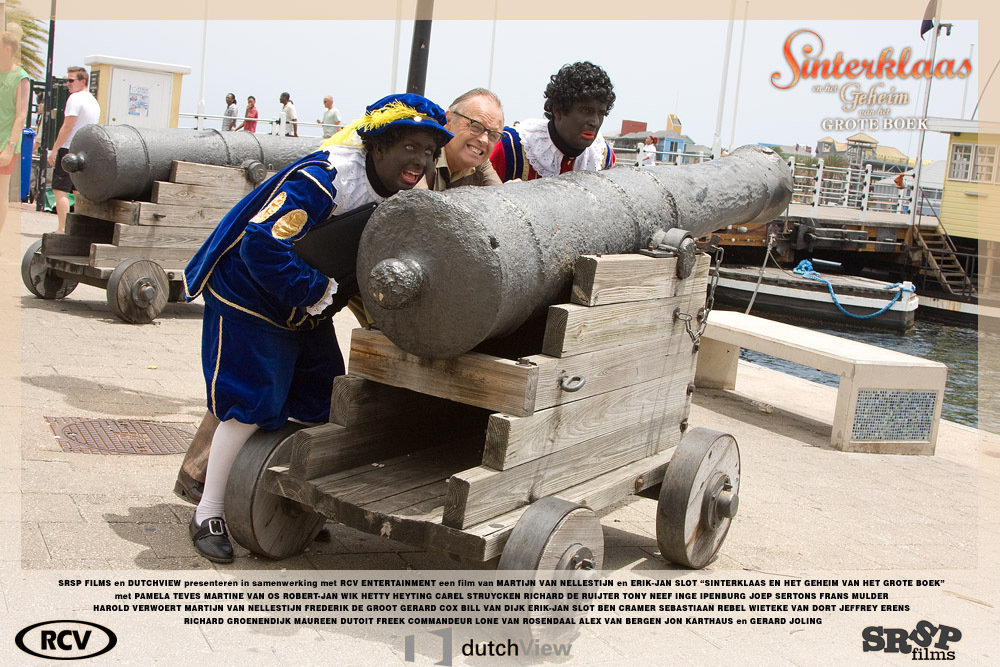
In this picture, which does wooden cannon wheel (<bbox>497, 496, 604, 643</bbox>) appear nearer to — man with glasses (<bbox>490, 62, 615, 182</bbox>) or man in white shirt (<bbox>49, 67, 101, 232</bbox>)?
man with glasses (<bbox>490, 62, 615, 182</bbox>)

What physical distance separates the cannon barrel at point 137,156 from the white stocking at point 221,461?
5.02 m

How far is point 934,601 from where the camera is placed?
163 inches

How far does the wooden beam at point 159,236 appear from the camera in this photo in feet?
26.5

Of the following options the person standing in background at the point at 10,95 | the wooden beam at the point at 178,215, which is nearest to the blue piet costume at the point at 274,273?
the wooden beam at the point at 178,215

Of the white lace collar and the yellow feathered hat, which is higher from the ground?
the yellow feathered hat

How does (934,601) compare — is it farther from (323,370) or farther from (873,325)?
(873,325)

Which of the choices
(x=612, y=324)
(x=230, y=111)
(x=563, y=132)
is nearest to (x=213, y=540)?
(x=612, y=324)

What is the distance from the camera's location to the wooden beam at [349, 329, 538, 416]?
319 centimetres

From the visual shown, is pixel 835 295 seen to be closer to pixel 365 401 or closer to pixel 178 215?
pixel 178 215

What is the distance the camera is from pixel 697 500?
12.9 feet

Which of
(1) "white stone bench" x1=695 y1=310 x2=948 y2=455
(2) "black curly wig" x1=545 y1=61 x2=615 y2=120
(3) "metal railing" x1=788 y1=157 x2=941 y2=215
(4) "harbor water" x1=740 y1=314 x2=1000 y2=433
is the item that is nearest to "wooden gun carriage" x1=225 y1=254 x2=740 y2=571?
(2) "black curly wig" x1=545 y1=61 x2=615 y2=120

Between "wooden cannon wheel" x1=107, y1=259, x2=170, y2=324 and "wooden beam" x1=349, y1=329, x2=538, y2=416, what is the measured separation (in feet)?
16.3

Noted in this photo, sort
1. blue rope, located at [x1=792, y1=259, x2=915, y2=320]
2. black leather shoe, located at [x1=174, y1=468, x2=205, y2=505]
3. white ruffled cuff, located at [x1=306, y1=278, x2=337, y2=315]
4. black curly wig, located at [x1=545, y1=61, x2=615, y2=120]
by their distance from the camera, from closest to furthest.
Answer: white ruffled cuff, located at [x1=306, y1=278, x2=337, y2=315]
black leather shoe, located at [x1=174, y1=468, x2=205, y2=505]
black curly wig, located at [x1=545, y1=61, x2=615, y2=120]
blue rope, located at [x1=792, y1=259, x2=915, y2=320]

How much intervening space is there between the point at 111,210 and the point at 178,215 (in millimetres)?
543
